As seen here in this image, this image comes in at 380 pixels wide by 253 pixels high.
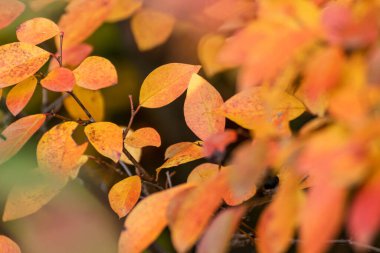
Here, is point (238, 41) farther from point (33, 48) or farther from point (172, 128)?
point (172, 128)

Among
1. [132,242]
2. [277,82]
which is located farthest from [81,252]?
[277,82]

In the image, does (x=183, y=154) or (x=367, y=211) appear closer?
(x=367, y=211)

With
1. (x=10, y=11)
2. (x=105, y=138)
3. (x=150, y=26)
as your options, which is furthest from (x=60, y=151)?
(x=150, y=26)

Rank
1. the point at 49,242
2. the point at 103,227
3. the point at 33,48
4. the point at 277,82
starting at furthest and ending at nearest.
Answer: the point at 103,227, the point at 49,242, the point at 33,48, the point at 277,82

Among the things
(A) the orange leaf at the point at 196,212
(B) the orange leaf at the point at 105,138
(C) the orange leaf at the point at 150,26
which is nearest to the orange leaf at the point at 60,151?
(B) the orange leaf at the point at 105,138

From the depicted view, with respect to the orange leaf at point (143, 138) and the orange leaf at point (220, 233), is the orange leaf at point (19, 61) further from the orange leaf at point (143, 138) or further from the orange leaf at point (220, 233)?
the orange leaf at point (220, 233)

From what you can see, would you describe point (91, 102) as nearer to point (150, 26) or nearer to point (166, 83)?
point (150, 26)
